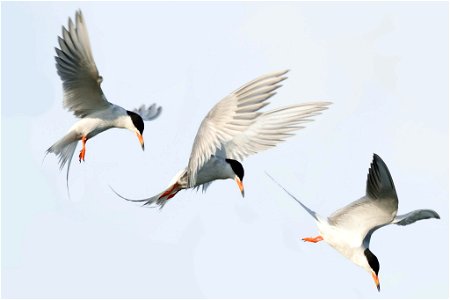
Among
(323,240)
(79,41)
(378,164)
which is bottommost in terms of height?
(323,240)

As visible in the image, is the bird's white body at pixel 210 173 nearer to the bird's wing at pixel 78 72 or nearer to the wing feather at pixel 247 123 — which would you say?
the wing feather at pixel 247 123

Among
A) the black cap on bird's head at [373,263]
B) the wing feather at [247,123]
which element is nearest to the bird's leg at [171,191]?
the wing feather at [247,123]

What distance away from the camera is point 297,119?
802cm

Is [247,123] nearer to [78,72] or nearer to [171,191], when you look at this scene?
[171,191]

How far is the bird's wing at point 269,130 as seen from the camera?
7.99m

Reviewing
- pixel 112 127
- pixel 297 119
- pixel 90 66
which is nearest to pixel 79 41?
pixel 90 66

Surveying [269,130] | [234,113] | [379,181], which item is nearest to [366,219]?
[379,181]

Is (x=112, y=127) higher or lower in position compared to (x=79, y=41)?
lower

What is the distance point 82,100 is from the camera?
8930mm

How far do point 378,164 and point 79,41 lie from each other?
272 centimetres

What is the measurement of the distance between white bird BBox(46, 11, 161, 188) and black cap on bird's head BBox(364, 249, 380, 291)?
231cm

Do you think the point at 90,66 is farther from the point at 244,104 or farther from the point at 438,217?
the point at 438,217

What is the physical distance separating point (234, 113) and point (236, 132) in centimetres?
15

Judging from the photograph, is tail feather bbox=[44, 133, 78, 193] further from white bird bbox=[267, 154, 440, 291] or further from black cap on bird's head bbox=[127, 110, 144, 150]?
white bird bbox=[267, 154, 440, 291]
